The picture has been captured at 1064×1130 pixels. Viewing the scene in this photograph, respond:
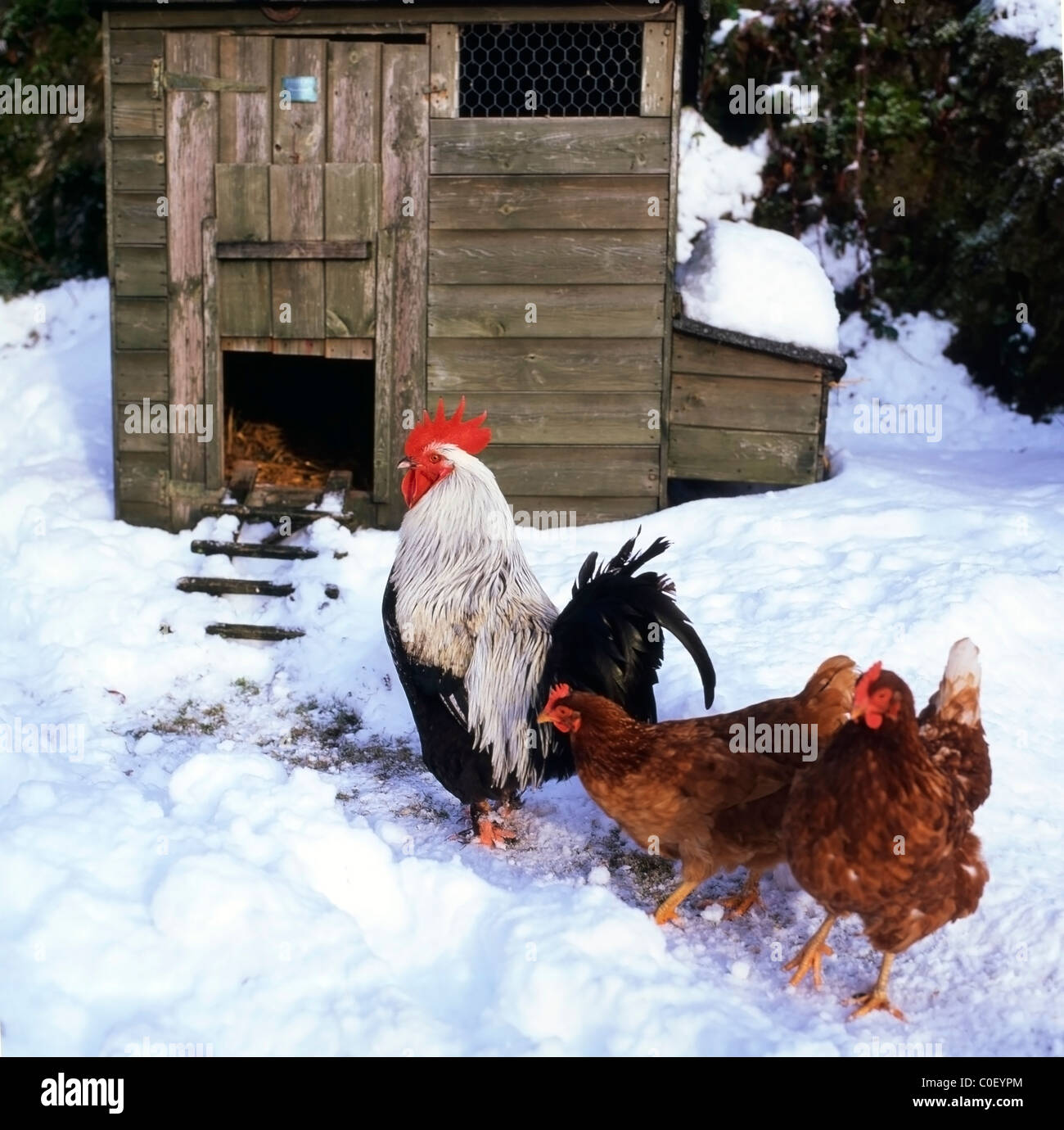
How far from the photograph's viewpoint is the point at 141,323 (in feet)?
24.3

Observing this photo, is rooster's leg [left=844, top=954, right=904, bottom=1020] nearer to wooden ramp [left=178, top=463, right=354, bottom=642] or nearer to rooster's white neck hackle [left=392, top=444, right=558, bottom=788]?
rooster's white neck hackle [left=392, top=444, right=558, bottom=788]

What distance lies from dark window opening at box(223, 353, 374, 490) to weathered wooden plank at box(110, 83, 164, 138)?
60.0 inches

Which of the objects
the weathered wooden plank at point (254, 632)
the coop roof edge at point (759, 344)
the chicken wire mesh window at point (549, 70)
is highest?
the chicken wire mesh window at point (549, 70)

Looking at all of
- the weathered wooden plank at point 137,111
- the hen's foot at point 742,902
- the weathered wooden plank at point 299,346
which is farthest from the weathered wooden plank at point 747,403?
the hen's foot at point 742,902

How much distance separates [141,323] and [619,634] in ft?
15.2

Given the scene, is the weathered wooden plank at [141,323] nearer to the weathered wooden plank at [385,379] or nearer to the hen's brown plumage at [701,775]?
the weathered wooden plank at [385,379]

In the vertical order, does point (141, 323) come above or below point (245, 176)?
below

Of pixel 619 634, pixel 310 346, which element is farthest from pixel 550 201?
pixel 619 634

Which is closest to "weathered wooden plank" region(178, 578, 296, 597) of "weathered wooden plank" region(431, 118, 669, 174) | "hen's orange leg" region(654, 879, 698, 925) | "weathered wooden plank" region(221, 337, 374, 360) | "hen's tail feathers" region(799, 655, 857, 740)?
"weathered wooden plank" region(221, 337, 374, 360)

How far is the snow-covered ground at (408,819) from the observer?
3217mm

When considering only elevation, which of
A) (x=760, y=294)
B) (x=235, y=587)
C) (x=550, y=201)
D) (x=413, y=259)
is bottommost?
(x=235, y=587)

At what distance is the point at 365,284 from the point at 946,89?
631 cm

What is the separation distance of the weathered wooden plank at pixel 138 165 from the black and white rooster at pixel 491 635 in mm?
3643

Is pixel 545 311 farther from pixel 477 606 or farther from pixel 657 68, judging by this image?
pixel 477 606
